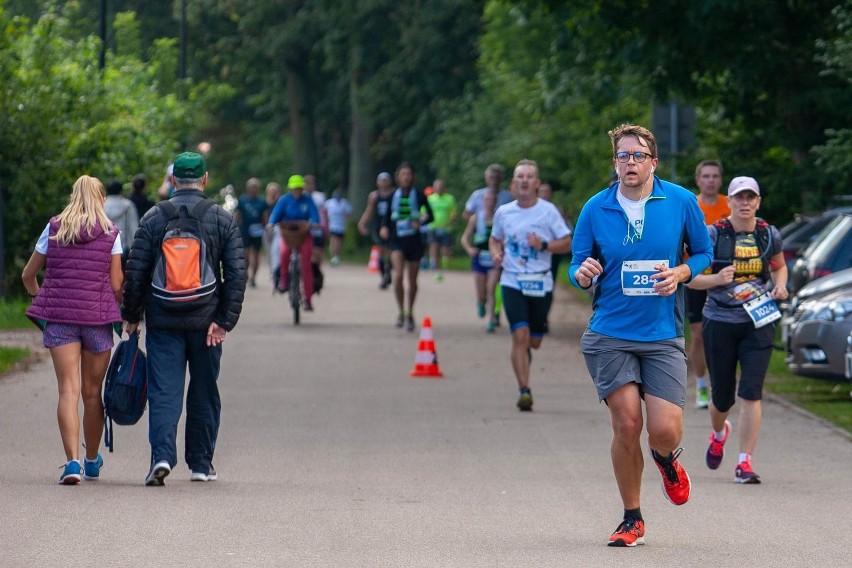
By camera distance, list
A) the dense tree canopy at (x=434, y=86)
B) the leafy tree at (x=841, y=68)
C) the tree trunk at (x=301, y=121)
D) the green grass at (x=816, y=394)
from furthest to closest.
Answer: the tree trunk at (x=301, y=121)
the dense tree canopy at (x=434, y=86)
the leafy tree at (x=841, y=68)
the green grass at (x=816, y=394)

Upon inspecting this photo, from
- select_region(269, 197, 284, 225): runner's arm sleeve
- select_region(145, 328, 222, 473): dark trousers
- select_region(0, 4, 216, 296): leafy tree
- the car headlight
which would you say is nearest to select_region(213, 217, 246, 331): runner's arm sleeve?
select_region(145, 328, 222, 473): dark trousers

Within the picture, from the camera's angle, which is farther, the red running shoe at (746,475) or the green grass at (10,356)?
the green grass at (10,356)

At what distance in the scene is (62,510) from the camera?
8500 mm

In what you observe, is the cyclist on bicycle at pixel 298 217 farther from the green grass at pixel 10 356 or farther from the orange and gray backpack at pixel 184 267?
the orange and gray backpack at pixel 184 267

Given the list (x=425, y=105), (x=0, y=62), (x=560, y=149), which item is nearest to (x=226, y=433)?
(x=0, y=62)

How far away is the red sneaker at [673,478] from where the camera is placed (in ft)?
25.9

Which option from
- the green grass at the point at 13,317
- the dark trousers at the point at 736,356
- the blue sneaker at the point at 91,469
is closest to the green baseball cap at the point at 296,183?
the green grass at the point at 13,317

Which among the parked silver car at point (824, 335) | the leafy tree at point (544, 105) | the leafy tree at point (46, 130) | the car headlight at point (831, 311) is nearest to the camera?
the parked silver car at point (824, 335)

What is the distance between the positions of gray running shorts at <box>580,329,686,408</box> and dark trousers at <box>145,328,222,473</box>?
2.69 metres

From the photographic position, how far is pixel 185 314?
9.49m

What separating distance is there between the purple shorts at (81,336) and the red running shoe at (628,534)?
3288mm

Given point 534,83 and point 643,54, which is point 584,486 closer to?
point 643,54

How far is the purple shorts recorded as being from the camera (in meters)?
9.57

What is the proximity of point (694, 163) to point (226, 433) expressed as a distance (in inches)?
516
